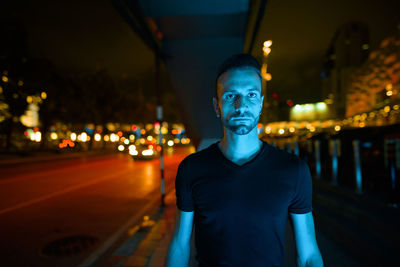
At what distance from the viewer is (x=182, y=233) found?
4.99 ft

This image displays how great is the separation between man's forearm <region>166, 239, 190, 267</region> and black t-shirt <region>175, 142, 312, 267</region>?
89 mm

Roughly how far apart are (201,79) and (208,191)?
12.6ft

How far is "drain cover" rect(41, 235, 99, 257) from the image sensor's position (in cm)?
419

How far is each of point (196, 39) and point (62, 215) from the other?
5.06 meters

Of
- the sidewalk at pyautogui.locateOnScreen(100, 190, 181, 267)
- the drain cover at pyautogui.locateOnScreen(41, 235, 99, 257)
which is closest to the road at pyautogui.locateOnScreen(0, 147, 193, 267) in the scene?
the drain cover at pyautogui.locateOnScreen(41, 235, 99, 257)

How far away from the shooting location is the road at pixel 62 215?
13.8 feet

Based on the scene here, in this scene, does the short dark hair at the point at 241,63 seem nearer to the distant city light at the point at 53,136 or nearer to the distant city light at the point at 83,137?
the distant city light at the point at 53,136

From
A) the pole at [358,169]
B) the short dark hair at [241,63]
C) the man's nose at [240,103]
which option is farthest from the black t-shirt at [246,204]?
the pole at [358,169]

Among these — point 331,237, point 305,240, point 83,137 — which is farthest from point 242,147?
point 83,137

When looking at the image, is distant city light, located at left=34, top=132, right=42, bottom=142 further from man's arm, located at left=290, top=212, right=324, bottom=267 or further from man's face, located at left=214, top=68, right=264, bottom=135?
man's arm, located at left=290, top=212, right=324, bottom=267

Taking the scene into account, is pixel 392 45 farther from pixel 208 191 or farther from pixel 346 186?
pixel 208 191

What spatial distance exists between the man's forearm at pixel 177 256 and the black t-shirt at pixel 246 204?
0.29 feet

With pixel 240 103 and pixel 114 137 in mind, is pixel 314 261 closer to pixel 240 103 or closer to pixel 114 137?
pixel 240 103

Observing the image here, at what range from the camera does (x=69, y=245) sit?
4.47 meters
